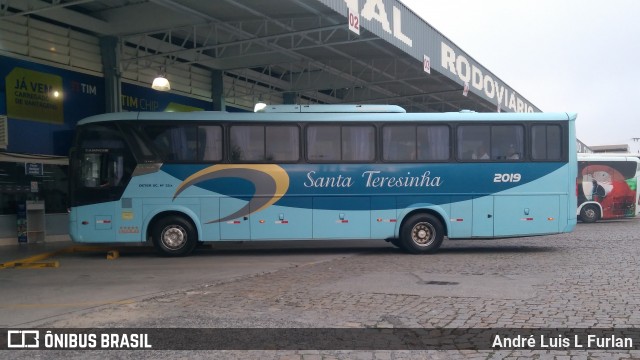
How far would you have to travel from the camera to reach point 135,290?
866 cm

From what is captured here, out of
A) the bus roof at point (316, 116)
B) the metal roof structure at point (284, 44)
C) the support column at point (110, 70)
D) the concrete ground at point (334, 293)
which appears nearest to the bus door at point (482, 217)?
the concrete ground at point (334, 293)

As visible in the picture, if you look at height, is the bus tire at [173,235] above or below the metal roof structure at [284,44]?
below

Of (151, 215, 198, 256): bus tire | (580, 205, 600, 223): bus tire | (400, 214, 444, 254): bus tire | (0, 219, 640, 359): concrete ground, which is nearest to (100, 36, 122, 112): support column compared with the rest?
(0, 219, 640, 359): concrete ground

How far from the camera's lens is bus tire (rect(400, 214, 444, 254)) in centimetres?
1328

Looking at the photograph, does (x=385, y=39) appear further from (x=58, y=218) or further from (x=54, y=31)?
(x=58, y=218)

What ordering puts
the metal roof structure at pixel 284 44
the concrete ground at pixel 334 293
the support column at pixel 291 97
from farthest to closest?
the support column at pixel 291 97 < the metal roof structure at pixel 284 44 < the concrete ground at pixel 334 293

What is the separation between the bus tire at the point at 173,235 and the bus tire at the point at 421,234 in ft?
17.1

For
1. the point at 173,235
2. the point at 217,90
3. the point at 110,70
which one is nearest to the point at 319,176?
the point at 173,235

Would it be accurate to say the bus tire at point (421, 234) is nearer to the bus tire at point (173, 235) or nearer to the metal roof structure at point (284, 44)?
the bus tire at point (173, 235)

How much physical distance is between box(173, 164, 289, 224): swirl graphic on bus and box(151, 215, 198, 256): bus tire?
58 cm

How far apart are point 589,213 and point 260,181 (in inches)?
709

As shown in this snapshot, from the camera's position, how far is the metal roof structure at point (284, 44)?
14.8 meters

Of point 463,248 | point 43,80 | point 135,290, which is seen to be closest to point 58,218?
point 43,80

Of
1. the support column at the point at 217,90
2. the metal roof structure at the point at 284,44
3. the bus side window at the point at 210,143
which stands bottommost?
the bus side window at the point at 210,143
